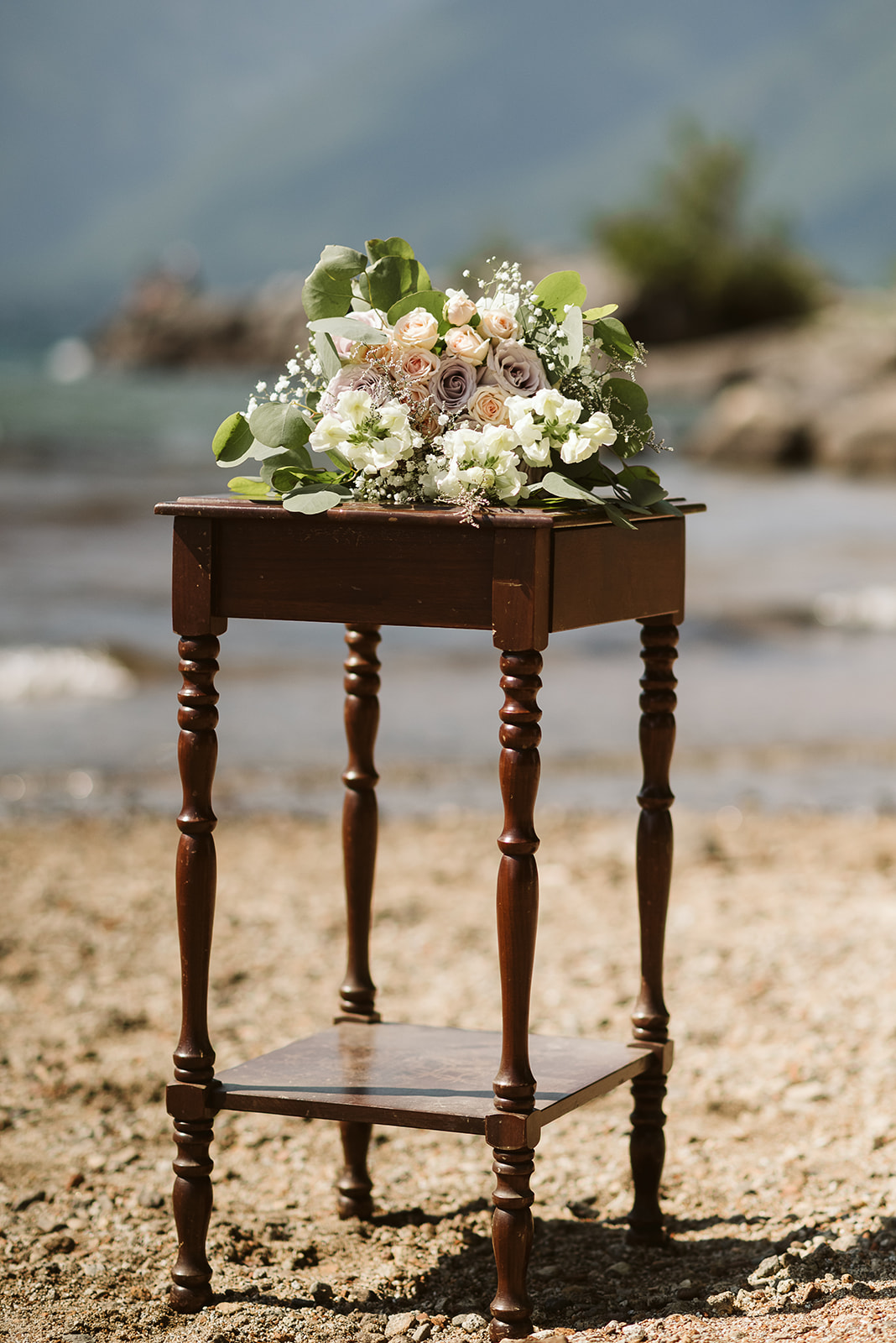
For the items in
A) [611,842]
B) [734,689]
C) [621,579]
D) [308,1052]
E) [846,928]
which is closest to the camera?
[621,579]

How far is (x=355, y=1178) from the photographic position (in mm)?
3877

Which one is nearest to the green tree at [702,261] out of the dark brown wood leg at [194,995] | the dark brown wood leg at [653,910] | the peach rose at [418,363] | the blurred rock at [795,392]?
the blurred rock at [795,392]

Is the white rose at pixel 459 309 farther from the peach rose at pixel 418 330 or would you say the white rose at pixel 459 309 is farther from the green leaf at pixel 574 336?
the green leaf at pixel 574 336

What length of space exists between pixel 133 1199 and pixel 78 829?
4.07 m

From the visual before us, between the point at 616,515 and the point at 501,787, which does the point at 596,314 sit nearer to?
the point at 616,515

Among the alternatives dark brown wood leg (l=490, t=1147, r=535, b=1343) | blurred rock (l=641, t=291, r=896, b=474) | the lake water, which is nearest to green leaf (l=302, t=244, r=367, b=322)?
dark brown wood leg (l=490, t=1147, r=535, b=1343)

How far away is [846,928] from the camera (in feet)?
19.4

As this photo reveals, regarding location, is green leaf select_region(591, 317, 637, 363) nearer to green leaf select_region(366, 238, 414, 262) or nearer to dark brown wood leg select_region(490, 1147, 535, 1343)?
green leaf select_region(366, 238, 414, 262)

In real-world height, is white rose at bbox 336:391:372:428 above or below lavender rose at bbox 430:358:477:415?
below

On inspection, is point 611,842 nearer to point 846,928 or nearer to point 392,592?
point 846,928

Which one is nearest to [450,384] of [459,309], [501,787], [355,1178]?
[459,309]

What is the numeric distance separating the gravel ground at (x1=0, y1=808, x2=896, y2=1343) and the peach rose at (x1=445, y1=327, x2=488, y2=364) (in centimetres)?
179

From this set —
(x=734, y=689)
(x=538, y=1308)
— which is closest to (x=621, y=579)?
(x=538, y=1308)

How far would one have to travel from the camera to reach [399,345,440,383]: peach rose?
10.4 ft
